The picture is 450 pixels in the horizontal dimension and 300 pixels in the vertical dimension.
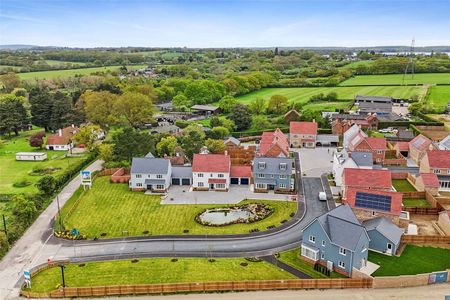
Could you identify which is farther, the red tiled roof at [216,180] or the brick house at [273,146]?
the brick house at [273,146]

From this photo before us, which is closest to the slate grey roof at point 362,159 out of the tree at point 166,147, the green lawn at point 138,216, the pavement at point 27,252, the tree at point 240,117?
the green lawn at point 138,216

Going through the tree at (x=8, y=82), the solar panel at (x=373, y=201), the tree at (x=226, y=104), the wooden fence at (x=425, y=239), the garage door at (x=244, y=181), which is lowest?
→ the wooden fence at (x=425, y=239)

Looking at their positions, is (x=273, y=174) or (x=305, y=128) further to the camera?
(x=305, y=128)

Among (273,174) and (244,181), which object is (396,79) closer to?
(244,181)

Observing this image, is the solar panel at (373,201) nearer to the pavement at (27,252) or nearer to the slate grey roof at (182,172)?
the slate grey roof at (182,172)

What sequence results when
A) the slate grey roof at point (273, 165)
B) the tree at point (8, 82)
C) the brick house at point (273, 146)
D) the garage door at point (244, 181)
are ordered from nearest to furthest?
1. the slate grey roof at point (273, 165)
2. the garage door at point (244, 181)
3. the brick house at point (273, 146)
4. the tree at point (8, 82)

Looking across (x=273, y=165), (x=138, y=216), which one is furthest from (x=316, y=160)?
(x=138, y=216)

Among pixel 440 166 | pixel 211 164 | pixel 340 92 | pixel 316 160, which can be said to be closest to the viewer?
pixel 211 164

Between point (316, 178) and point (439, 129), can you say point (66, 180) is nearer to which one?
point (316, 178)
